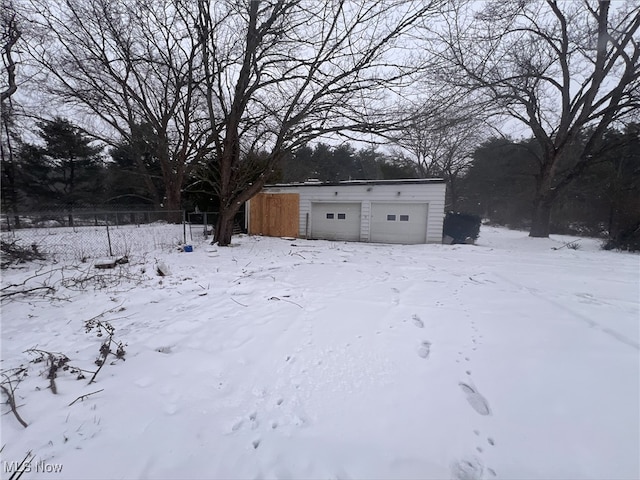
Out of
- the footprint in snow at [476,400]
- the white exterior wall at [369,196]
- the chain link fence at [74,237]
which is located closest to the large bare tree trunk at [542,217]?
the white exterior wall at [369,196]

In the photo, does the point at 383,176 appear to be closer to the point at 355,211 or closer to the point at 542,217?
the point at 542,217

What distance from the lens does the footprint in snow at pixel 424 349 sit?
2424mm

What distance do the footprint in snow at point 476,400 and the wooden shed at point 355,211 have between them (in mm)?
9598

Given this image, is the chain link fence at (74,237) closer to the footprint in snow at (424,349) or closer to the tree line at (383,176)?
the tree line at (383,176)

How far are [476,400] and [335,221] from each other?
1052 cm

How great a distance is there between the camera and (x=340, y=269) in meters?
5.93

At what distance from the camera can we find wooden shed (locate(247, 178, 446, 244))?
35.2 feet

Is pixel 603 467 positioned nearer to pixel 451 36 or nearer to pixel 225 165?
pixel 225 165

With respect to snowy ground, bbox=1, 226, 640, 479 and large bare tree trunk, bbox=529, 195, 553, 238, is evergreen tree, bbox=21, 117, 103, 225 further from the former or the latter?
large bare tree trunk, bbox=529, 195, 553, 238

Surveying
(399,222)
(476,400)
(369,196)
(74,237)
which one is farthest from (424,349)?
(74,237)

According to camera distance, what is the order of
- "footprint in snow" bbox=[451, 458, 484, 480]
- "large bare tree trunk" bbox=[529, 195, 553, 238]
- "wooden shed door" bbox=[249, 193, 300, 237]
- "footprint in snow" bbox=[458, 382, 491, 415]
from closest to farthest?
"footprint in snow" bbox=[451, 458, 484, 480]
"footprint in snow" bbox=[458, 382, 491, 415]
"large bare tree trunk" bbox=[529, 195, 553, 238]
"wooden shed door" bbox=[249, 193, 300, 237]

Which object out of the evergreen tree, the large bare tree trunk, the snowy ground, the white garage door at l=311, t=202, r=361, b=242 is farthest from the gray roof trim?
Answer: the evergreen tree

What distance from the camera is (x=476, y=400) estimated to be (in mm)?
1876

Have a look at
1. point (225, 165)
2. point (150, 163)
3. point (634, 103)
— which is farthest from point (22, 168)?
point (634, 103)
